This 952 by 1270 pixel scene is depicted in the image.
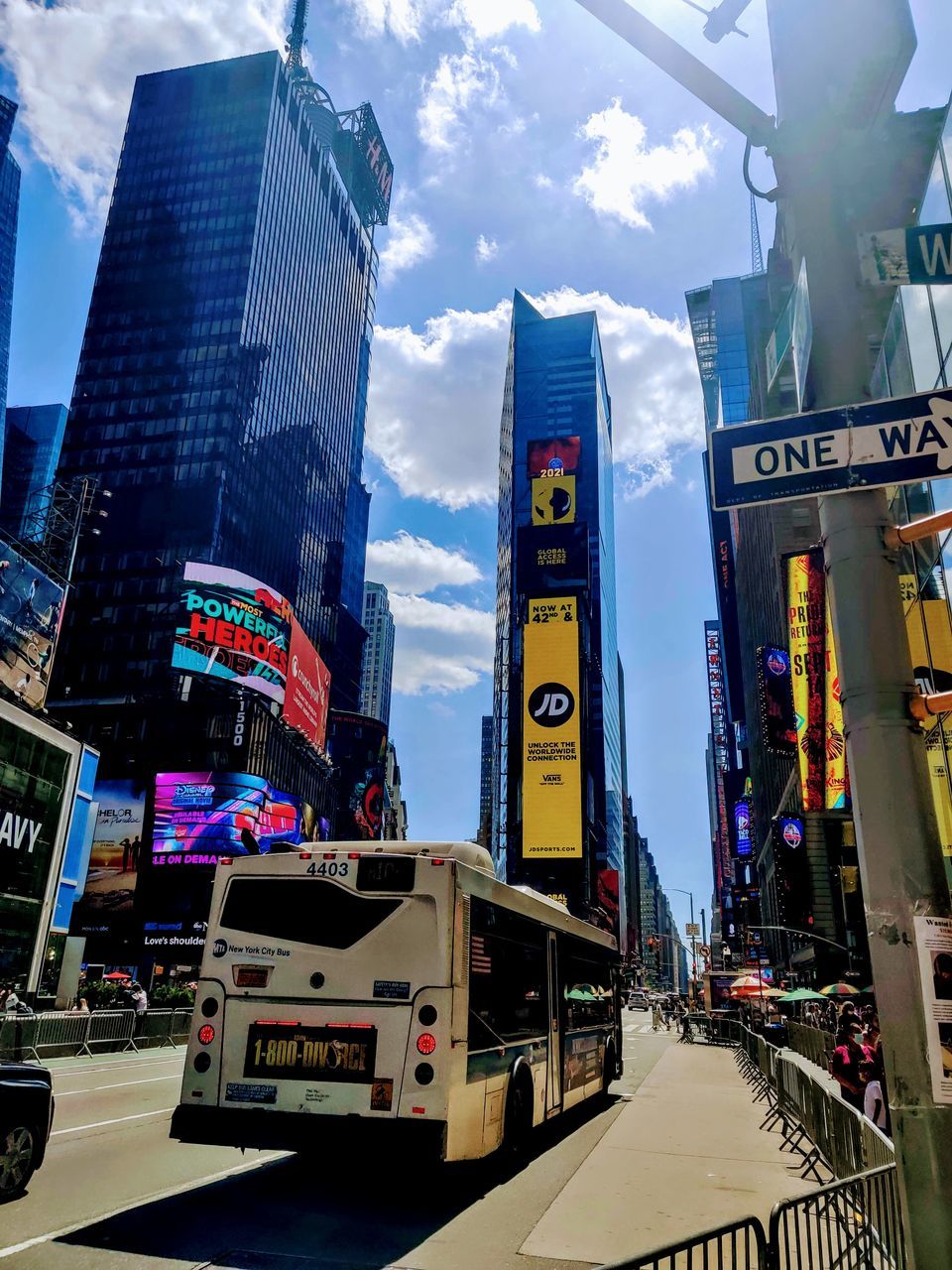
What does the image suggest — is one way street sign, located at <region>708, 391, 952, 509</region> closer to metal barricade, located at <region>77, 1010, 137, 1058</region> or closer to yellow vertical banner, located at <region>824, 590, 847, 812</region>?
yellow vertical banner, located at <region>824, 590, 847, 812</region>

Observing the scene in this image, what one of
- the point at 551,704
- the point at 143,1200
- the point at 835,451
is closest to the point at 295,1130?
the point at 143,1200

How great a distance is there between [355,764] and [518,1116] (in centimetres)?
9721

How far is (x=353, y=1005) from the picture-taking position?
8.28 meters

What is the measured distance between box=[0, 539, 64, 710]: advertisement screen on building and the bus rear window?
3264cm

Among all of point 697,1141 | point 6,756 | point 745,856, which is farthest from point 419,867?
point 745,856

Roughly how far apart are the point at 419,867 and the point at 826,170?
669 centimetres

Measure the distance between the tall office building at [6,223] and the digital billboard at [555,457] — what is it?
337 feet

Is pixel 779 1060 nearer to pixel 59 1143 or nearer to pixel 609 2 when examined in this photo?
pixel 59 1143

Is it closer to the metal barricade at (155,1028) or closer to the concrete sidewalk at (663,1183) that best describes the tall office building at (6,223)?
the metal barricade at (155,1028)

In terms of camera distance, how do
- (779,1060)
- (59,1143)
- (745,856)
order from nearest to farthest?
1. (59,1143)
2. (779,1060)
3. (745,856)

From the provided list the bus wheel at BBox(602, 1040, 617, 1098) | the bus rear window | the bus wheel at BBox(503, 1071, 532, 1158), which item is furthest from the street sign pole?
the bus wheel at BBox(602, 1040, 617, 1098)

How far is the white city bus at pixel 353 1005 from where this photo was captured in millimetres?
7949

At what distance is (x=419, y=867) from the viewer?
8648 mm

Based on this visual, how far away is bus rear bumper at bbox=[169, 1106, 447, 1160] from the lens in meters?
7.71
